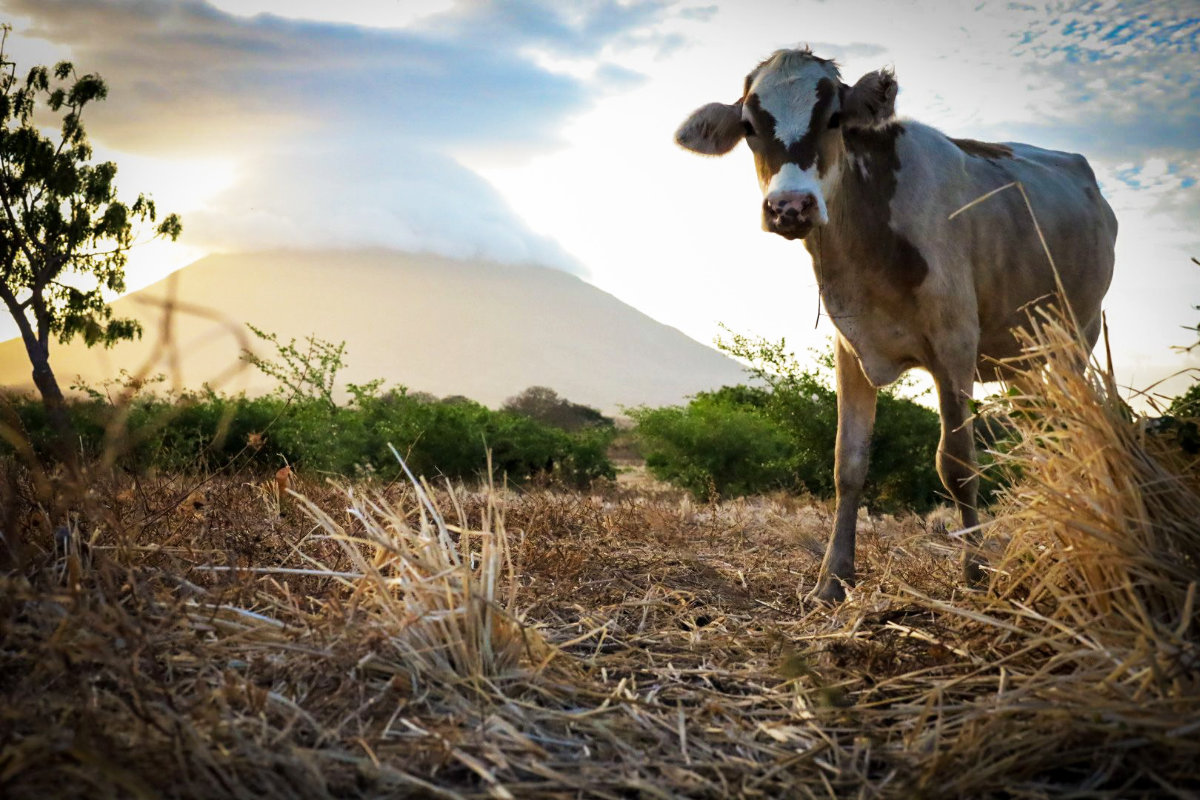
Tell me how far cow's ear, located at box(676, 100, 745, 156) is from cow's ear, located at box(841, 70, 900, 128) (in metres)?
0.50

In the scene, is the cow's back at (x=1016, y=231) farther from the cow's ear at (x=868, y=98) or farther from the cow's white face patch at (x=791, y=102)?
the cow's white face patch at (x=791, y=102)

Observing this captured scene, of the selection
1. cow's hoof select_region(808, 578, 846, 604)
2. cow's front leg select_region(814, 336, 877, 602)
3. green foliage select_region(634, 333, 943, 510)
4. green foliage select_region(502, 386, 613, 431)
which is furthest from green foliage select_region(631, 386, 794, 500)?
green foliage select_region(502, 386, 613, 431)

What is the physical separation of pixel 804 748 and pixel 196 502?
2.65 m

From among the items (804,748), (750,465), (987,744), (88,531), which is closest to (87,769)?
(804,748)

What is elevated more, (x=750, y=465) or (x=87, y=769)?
(x=750, y=465)

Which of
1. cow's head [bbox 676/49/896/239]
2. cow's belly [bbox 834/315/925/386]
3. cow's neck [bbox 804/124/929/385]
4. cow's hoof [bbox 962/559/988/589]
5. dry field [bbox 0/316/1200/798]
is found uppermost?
cow's head [bbox 676/49/896/239]

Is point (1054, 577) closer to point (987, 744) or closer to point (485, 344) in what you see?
point (987, 744)

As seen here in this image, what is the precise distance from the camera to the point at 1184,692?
173cm

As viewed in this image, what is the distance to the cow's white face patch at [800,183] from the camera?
3.61 m

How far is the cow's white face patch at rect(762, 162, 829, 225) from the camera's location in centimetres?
361

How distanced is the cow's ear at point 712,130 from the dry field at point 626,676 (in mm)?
2202

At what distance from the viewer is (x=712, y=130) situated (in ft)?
14.4

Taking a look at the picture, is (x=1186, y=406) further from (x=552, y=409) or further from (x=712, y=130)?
(x=552, y=409)

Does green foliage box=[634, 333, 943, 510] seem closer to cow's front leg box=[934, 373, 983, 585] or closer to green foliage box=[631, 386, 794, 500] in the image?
green foliage box=[631, 386, 794, 500]
